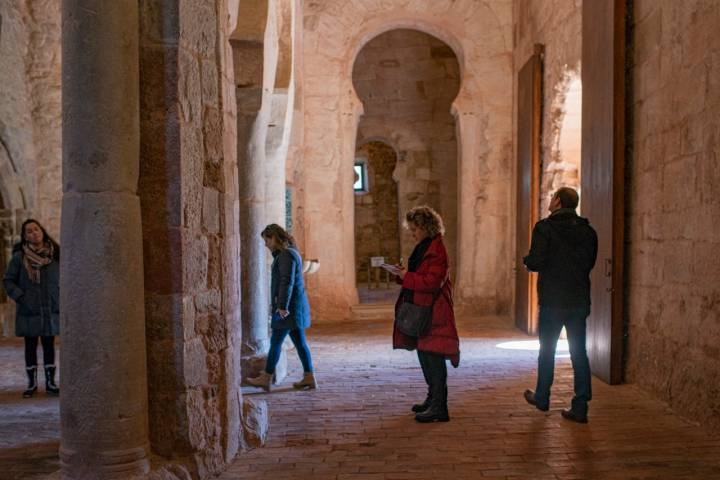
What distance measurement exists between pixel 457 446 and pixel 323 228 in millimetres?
6331

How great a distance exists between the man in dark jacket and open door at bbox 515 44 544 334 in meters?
4.08

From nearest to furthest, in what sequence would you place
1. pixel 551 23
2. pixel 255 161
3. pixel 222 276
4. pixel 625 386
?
pixel 222 276 → pixel 625 386 → pixel 255 161 → pixel 551 23

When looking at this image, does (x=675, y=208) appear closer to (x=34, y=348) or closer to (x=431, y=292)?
(x=431, y=292)

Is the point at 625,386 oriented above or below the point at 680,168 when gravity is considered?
below

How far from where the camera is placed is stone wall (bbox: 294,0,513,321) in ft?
32.3

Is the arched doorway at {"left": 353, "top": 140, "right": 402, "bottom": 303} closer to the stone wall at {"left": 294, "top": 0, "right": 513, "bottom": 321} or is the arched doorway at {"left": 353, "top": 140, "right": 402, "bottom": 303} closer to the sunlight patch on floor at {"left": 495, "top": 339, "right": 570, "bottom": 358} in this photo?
the stone wall at {"left": 294, "top": 0, "right": 513, "bottom": 321}

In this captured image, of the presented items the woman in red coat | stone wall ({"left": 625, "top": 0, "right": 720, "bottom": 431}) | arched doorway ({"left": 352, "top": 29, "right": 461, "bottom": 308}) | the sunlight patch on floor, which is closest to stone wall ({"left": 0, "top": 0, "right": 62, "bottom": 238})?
arched doorway ({"left": 352, "top": 29, "right": 461, "bottom": 308})

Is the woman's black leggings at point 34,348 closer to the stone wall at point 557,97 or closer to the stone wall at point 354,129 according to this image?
the stone wall at point 354,129

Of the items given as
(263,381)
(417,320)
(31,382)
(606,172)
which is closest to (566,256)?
(417,320)

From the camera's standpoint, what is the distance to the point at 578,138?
26.6ft

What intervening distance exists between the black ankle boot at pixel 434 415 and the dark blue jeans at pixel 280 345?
1.41m

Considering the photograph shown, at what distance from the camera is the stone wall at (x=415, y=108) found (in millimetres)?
14219

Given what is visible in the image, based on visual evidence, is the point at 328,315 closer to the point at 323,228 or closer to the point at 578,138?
the point at 323,228

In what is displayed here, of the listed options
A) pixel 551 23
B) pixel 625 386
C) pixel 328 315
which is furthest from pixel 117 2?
pixel 328 315
